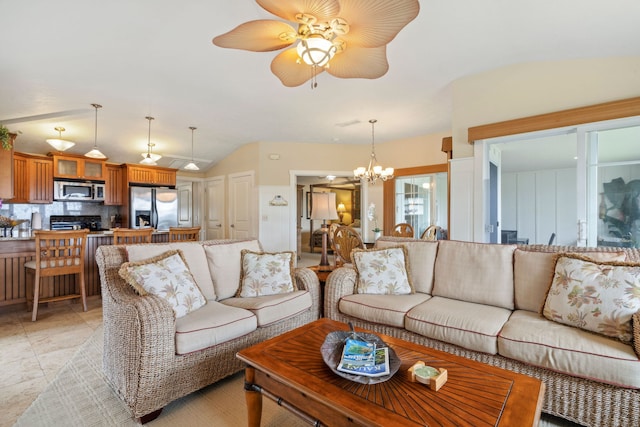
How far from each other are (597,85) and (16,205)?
332 inches

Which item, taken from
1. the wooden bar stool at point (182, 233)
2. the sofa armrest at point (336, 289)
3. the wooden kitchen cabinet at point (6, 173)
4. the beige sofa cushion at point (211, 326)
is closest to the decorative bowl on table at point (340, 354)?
the beige sofa cushion at point (211, 326)

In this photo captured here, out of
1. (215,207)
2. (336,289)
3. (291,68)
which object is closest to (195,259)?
(336,289)

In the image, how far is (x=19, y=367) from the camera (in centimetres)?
224

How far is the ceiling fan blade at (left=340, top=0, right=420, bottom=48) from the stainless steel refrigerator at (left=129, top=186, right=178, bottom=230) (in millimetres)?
5717

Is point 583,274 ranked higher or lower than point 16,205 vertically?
lower

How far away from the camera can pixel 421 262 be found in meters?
2.66

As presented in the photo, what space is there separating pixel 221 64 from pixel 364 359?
3.13 meters

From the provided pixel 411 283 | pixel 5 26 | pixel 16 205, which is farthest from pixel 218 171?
pixel 411 283

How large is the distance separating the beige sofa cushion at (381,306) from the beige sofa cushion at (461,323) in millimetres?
73

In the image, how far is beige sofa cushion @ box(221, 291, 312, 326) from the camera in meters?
2.17

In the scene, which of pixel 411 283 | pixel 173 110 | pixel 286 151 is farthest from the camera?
pixel 286 151

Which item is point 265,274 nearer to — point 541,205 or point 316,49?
point 316,49

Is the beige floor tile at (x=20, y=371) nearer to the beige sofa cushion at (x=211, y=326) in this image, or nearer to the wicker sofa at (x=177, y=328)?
the wicker sofa at (x=177, y=328)

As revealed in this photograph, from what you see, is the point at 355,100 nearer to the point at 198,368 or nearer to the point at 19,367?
the point at 198,368
